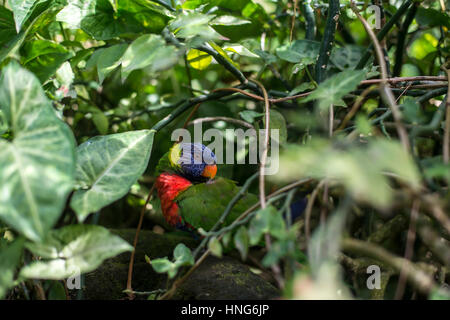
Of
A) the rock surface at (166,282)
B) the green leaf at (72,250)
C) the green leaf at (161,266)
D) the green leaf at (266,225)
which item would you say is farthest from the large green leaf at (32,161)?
the rock surface at (166,282)

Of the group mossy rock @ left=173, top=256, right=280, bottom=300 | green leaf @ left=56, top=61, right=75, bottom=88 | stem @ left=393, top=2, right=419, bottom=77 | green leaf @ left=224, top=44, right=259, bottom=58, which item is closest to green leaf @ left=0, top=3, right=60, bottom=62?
green leaf @ left=56, top=61, right=75, bottom=88

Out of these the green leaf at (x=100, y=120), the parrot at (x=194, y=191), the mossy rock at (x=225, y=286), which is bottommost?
the mossy rock at (x=225, y=286)

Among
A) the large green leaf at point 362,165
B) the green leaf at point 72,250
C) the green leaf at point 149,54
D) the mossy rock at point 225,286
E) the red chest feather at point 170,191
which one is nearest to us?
the large green leaf at point 362,165

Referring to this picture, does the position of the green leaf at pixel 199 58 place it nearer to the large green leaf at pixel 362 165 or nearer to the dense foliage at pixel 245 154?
the dense foliage at pixel 245 154

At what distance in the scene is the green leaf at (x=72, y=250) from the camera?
0.70 meters

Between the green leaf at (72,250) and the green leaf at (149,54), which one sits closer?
the green leaf at (72,250)

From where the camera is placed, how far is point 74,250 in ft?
2.42

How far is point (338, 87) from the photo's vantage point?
2.61 feet

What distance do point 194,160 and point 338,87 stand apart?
961 millimetres

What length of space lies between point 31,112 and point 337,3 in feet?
2.75

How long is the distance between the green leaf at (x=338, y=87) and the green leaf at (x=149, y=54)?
30 cm

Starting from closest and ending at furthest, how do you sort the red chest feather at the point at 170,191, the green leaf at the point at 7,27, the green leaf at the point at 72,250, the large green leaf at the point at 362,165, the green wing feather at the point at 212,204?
1. the large green leaf at the point at 362,165
2. the green leaf at the point at 72,250
3. the green leaf at the point at 7,27
4. the green wing feather at the point at 212,204
5. the red chest feather at the point at 170,191

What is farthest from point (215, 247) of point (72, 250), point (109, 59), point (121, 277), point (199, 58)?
point (199, 58)

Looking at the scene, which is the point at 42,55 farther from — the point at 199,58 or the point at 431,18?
the point at 431,18
